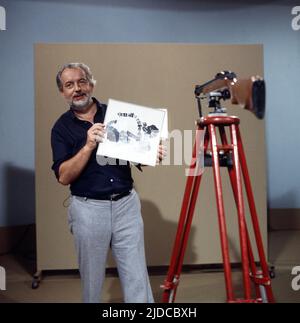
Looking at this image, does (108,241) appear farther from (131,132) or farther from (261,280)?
(261,280)

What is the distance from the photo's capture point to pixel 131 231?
4.71 feet

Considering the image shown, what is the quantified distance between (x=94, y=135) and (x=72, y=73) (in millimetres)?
273

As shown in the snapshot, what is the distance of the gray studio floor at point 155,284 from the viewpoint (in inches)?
79.7

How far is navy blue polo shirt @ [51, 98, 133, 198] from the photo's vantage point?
141 cm

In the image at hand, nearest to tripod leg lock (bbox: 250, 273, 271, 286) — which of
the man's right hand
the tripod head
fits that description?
the tripod head

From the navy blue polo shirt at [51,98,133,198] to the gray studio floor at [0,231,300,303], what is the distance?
2.67ft

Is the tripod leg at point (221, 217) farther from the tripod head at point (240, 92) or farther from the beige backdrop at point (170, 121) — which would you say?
the beige backdrop at point (170, 121)

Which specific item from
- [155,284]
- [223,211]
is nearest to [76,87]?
[223,211]

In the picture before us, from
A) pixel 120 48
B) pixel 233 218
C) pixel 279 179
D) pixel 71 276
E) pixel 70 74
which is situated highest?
pixel 120 48

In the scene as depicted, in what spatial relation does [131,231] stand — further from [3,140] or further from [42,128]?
[3,140]

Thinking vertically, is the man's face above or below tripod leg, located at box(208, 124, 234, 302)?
above

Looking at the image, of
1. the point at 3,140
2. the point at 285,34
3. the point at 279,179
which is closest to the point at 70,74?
the point at 3,140

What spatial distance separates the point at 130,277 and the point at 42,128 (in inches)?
45.9

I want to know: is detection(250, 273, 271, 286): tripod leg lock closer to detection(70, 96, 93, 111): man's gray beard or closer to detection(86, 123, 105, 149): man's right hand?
detection(86, 123, 105, 149): man's right hand
